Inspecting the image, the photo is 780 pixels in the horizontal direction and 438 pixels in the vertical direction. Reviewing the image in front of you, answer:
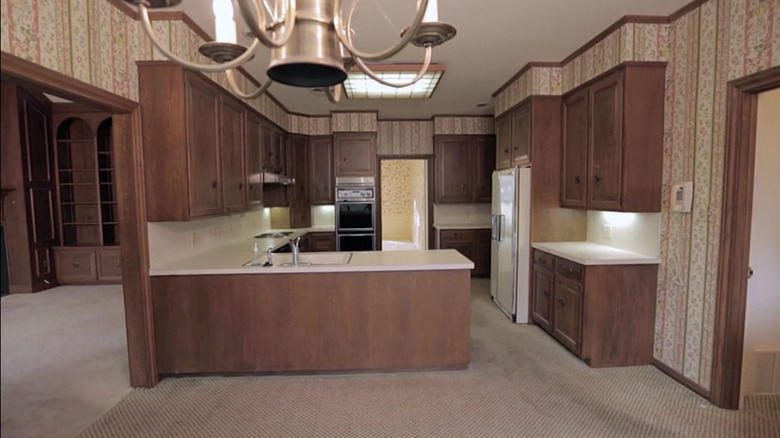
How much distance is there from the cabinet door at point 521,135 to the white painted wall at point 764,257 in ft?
5.85

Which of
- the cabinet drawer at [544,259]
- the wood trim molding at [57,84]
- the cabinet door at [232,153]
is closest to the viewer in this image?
the wood trim molding at [57,84]

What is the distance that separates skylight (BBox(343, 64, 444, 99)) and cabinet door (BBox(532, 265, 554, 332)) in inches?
85.6

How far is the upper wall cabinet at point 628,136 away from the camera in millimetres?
2861

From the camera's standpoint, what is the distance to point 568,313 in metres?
3.25

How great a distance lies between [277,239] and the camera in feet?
15.2

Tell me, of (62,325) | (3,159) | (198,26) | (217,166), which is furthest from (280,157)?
(3,159)

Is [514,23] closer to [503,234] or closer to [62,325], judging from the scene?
[503,234]

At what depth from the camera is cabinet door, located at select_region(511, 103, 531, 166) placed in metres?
3.93

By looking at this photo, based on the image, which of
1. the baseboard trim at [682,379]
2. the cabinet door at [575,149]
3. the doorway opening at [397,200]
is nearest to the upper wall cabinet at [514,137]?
the cabinet door at [575,149]

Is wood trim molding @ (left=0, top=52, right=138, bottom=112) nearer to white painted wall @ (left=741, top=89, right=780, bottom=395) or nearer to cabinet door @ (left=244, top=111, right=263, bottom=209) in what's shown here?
cabinet door @ (left=244, top=111, right=263, bottom=209)

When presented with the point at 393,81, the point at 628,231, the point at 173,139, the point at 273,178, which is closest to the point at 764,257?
the point at 628,231

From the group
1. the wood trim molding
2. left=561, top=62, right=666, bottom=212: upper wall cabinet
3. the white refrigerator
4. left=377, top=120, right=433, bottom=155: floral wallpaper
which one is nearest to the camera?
the wood trim molding

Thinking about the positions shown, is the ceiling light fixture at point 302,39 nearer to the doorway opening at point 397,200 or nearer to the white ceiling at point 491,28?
the white ceiling at point 491,28

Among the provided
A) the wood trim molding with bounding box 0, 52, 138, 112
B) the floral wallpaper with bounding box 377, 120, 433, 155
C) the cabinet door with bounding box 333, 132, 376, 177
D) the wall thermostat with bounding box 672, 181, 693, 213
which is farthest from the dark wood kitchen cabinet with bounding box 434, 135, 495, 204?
the wood trim molding with bounding box 0, 52, 138, 112
